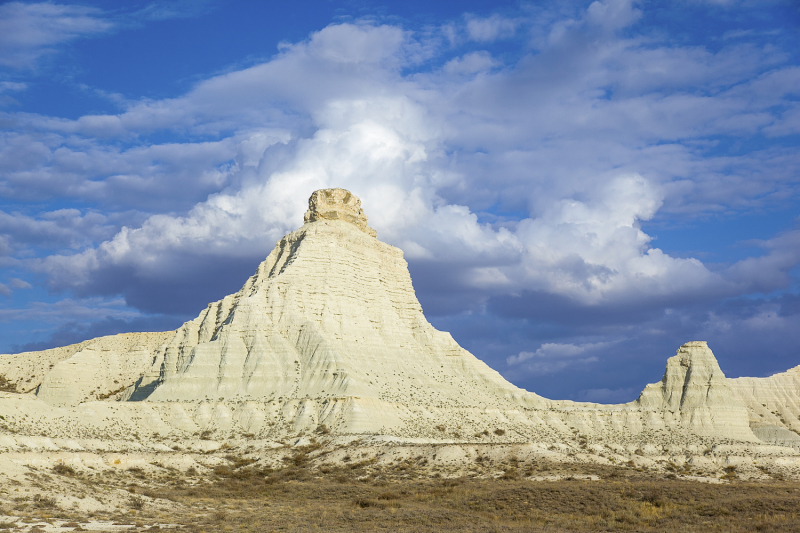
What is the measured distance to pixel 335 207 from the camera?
353 feet

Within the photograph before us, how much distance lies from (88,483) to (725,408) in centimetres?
7320

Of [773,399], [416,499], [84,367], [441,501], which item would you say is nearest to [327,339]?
[416,499]

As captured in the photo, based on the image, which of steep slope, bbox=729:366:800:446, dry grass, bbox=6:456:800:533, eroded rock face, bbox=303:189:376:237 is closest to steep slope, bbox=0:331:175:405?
eroded rock face, bbox=303:189:376:237

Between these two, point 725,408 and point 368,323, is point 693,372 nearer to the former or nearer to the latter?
point 725,408

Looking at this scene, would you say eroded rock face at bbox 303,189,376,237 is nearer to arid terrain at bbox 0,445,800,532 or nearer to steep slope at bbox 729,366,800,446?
arid terrain at bbox 0,445,800,532

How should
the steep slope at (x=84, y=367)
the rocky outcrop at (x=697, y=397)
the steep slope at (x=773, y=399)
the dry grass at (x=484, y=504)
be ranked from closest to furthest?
the dry grass at (x=484, y=504) < the rocky outcrop at (x=697, y=397) < the steep slope at (x=84, y=367) < the steep slope at (x=773, y=399)

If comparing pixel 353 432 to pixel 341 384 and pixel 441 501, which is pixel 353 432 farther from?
pixel 441 501

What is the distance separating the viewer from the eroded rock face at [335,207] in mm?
107188

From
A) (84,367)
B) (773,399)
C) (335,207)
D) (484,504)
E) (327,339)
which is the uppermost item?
(335,207)

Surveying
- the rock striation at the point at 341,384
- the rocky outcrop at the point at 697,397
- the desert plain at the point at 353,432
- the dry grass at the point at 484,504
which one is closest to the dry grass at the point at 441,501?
the dry grass at the point at 484,504

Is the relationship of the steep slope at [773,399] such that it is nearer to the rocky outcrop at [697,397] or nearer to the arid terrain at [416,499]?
the rocky outcrop at [697,397]

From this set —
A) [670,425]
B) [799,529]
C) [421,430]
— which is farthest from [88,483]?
[670,425]

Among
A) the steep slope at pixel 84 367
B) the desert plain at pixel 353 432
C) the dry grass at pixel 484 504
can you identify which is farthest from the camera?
the steep slope at pixel 84 367

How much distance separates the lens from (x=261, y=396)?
8281cm
